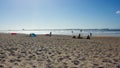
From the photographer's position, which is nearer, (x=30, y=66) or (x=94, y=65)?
(x=30, y=66)

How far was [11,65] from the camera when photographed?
6867mm

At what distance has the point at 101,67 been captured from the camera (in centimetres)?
705

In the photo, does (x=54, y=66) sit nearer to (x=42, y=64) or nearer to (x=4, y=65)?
(x=42, y=64)

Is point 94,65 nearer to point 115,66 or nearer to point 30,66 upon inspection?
point 115,66

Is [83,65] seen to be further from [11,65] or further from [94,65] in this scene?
[11,65]

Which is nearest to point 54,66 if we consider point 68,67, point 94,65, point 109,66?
point 68,67

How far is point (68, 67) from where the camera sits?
6891 mm

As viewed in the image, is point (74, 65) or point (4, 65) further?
point (74, 65)

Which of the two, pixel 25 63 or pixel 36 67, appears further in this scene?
pixel 25 63

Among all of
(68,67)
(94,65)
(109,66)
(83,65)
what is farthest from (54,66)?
(109,66)

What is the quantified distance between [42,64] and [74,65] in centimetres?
132

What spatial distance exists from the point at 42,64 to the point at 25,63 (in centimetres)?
72

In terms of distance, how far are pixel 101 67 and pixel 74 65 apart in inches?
42.7

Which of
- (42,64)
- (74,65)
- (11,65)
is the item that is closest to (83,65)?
(74,65)
